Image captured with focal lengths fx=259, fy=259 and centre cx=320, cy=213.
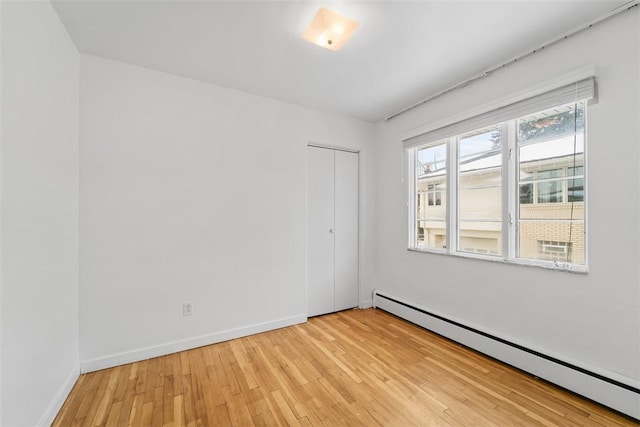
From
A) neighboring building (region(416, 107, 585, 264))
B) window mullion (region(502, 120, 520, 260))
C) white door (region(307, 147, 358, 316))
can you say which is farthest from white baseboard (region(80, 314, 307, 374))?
window mullion (region(502, 120, 520, 260))

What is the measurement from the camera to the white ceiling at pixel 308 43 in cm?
167

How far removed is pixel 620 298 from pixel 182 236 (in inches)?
132

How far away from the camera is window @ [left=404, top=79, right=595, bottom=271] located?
6.34ft

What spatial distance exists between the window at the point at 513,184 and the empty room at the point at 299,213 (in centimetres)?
2

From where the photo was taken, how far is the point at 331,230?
11.2 ft

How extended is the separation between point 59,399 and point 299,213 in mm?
2375

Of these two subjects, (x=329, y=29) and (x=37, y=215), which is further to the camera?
(x=329, y=29)

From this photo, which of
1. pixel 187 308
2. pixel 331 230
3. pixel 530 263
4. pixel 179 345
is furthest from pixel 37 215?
pixel 530 263

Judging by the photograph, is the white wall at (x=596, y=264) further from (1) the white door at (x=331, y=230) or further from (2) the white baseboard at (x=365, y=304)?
(1) the white door at (x=331, y=230)

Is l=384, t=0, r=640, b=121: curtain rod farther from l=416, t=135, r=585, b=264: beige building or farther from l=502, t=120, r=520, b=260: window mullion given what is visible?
l=416, t=135, r=585, b=264: beige building

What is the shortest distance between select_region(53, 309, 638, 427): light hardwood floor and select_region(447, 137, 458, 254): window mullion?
103 centimetres

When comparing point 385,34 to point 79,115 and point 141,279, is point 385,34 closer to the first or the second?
point 79,115

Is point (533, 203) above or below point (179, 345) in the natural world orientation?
above

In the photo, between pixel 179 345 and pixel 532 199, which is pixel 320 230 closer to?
pixel 179 345
